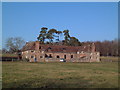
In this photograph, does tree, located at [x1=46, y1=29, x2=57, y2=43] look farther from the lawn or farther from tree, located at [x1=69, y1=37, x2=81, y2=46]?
the lawn

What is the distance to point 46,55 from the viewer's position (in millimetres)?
64688

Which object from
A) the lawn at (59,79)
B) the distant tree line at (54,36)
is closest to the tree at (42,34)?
the distant tree line at (54,36)

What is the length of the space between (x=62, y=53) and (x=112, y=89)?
5704 cm

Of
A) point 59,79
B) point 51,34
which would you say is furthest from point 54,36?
point 59,79

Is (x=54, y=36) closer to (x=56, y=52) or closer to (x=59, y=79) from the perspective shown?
(x=56, y=52)

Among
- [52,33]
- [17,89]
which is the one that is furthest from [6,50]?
[17,89]

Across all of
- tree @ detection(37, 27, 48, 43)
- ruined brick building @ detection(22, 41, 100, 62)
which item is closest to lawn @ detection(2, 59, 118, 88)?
ruined brick building @ detection(22, 41, 100, 62)

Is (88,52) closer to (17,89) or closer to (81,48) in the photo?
(81,48)

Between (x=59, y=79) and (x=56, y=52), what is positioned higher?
(x=56, y=52)

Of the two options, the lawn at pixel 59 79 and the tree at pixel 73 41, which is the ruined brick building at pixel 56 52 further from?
the lawn at pixel 59 79

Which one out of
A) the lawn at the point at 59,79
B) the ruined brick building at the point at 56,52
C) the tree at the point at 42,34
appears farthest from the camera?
the tree at the point at 42,34

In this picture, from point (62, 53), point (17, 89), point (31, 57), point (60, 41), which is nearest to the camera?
point (17, 89)

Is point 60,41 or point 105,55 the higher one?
point 60,41

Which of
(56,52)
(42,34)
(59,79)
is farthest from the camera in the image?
(42,34)
